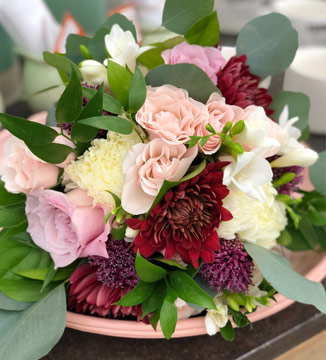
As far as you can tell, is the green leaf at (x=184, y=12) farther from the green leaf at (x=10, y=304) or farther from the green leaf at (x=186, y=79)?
the green leaf at (x=10, y=304)

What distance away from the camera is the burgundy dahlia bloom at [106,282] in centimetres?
42

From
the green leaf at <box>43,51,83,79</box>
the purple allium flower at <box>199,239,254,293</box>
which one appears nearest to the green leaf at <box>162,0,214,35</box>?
the green leaf at <box>43,51,83,79</box>

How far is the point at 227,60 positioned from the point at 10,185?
0.87 feet

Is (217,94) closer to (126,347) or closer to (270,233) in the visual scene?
(270,233)

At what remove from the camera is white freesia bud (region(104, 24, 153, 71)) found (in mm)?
445

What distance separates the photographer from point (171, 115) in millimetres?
393

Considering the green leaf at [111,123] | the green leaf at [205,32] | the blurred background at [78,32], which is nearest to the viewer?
the green leaf at [111,123]

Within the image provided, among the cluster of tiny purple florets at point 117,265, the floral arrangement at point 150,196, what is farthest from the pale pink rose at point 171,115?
the cluster of tiny purple florets at point 117,265

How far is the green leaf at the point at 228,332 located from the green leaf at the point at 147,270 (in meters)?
0.08

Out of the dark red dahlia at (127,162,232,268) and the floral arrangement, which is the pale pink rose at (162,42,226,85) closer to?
the floral arrangement

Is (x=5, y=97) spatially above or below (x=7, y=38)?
below

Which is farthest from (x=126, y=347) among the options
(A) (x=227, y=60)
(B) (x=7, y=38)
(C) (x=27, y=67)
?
(B) (x=7, y=38)

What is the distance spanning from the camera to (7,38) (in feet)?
3.85

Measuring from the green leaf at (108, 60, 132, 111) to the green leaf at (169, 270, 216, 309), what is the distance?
15cm
